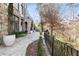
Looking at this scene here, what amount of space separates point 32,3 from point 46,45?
1.98ft

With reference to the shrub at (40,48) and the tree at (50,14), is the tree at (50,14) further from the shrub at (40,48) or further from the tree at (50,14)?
the shrub at (40,48)

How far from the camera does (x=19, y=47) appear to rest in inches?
86.7

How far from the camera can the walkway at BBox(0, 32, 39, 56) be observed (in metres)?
2.17

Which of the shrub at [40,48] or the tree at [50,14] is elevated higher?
the tree at [50,14]

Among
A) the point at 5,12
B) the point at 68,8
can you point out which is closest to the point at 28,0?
the point at 5,12

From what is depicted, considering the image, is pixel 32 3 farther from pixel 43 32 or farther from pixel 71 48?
pixel 71 48

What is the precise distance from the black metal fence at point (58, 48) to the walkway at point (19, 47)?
184mm

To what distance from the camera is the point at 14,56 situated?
217 cm

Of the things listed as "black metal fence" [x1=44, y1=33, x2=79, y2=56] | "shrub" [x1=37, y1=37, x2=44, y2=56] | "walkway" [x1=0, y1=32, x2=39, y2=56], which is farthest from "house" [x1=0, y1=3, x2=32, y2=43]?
"black metal fence" [x1=44, y1=33, x2=79, y2=56]

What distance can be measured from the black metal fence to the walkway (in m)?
0.18

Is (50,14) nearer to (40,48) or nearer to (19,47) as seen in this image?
(40,48)

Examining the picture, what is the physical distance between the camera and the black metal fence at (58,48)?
216 cm

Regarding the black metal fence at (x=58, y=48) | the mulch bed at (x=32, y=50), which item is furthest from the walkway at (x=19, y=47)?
the black metal fence at (x=58, y=48)

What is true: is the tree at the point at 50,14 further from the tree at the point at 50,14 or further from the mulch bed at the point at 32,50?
the mulch bed at the point at 32,50
